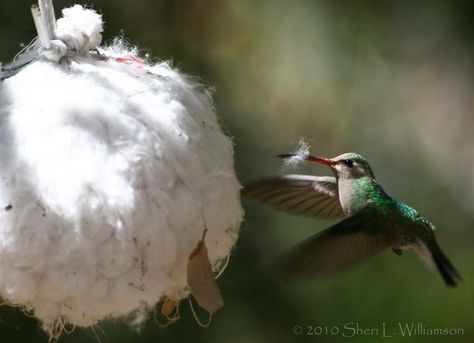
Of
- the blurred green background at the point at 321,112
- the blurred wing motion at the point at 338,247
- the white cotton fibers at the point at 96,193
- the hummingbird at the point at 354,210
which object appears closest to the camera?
the white cotton fibers at the point at 96,193

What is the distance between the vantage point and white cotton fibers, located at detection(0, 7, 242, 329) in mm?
1453

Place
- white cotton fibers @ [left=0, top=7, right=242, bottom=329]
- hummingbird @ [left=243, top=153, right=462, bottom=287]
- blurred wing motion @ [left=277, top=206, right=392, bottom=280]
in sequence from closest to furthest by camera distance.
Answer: white cotton fibers @ [left=0, top=7, right=242, bottom=329] < blurred wing motion @ [left=277, top=206, right=392, bottom=280] < hummingbird @ [left=243, top=153, right=462, bottom=287]

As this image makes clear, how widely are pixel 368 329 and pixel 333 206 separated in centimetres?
73

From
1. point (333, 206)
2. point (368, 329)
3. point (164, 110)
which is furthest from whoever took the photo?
point (368, 329)

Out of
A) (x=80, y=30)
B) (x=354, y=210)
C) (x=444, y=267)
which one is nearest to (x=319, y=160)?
(x=354, y=210)

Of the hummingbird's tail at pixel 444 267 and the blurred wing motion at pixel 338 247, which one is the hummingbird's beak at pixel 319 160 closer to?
the blurred wing motion at pixel 338 247

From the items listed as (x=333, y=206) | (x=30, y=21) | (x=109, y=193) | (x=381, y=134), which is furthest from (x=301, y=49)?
(x=109, y=193)

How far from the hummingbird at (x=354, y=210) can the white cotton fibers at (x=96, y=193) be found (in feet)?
0.81

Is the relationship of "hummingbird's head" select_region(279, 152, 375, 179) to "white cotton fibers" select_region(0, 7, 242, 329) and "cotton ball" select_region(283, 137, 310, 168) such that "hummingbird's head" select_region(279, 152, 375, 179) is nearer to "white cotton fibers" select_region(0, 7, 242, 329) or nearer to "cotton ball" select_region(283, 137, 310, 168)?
"cotton ball" select_region(283, 137, 310, 168)

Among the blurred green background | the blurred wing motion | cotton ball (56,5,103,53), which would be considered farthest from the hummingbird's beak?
the blurred green background

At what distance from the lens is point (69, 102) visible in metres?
1.53

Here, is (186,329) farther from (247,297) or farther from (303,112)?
(303,112)

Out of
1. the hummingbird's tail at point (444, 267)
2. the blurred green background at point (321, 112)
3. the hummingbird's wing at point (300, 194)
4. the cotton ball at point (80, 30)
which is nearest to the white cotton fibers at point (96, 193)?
the cotton ball at point (80, 30)

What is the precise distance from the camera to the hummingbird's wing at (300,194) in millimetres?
1838
